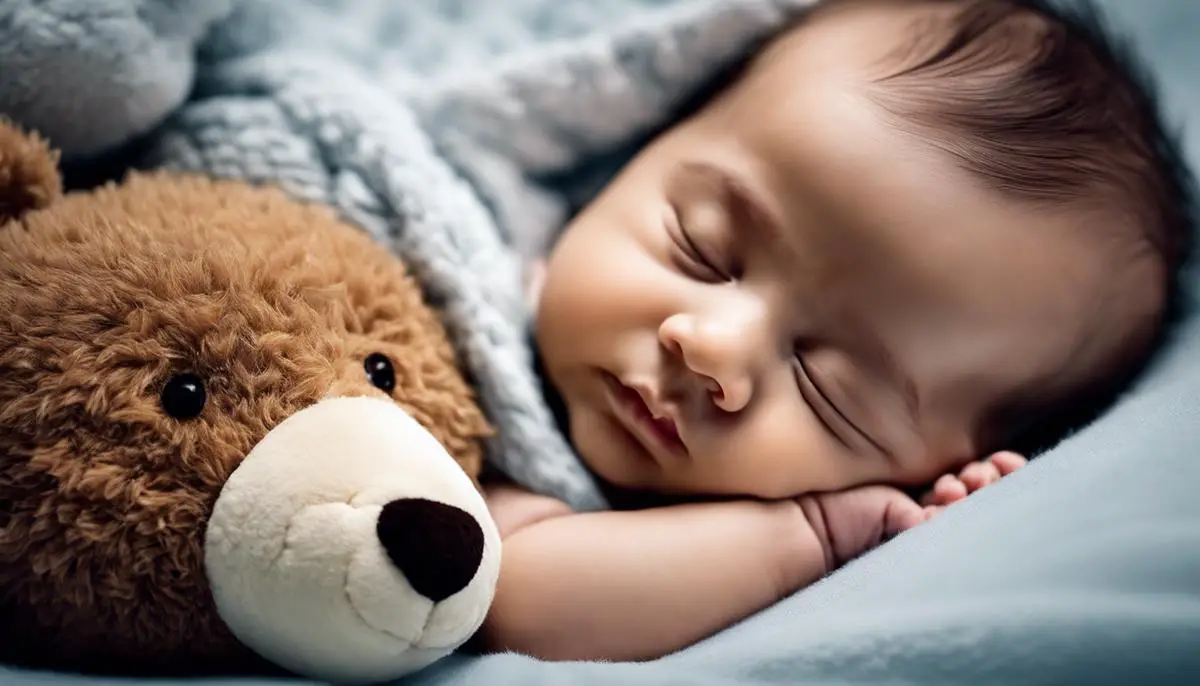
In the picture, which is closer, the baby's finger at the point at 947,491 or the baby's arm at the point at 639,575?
the baby's arm at the point at 639,575


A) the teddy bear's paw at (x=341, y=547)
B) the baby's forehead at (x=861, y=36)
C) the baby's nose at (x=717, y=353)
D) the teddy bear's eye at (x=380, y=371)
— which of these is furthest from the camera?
the baby's forehead at (x=861, y=36)

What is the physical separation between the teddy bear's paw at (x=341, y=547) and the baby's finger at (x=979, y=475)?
489 millimetres

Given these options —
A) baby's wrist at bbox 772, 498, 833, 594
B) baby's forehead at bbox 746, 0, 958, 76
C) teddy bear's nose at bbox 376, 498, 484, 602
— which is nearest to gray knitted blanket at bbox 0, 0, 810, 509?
baby's forehead at bbox 746, 0, 958, 76

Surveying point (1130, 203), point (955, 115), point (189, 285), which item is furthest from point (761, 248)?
point (189, 285)

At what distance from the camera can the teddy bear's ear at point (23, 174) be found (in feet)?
2.23

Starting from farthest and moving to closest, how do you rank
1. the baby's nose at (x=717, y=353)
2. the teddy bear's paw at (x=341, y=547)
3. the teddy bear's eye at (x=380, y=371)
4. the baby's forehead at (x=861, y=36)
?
the baby's forehead at (x=861, y=36) < the baby's nose at (x=717, y=353) < the teddy bear's eye at (x=380, y=371) < the teddy bear's paw at (x=341, y=547)

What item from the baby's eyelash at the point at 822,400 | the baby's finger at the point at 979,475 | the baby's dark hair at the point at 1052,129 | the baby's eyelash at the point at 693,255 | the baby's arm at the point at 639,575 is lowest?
the baby's arm at the point at 639,575

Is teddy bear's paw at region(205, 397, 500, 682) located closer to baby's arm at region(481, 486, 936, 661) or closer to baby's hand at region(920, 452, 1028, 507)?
baby's arm at region(481, 486, 936, 661)

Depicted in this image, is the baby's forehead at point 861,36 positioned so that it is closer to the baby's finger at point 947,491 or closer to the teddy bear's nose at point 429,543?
the baby's finger at point 947,491

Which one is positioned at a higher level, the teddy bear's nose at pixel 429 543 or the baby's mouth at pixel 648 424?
the teddy bear's nose at pixel 429 543

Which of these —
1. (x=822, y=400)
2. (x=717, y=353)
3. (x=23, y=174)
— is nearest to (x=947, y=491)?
(x=822, y=400)

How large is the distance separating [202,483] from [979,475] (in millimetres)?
642

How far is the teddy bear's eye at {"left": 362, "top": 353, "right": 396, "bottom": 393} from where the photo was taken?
669 mm

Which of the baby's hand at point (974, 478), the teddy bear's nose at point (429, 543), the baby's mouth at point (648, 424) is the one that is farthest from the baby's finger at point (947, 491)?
the teddy bear's nose at point (429, 543)
